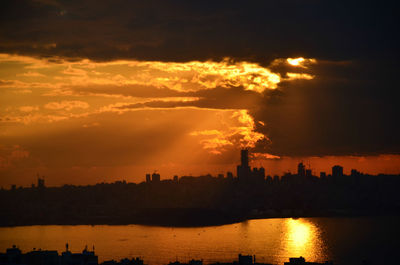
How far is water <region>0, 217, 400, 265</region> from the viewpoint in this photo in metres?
55.3

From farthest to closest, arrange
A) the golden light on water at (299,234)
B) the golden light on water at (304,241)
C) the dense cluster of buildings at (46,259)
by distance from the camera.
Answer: the golden light on water at (299,234)
the golden light on water at (304,241)
the dense cluster of buildings at (46,259)

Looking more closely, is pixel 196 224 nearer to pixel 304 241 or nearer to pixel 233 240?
pixel 233 240

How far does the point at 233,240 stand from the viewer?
230ft

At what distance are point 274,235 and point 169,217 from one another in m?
36.8

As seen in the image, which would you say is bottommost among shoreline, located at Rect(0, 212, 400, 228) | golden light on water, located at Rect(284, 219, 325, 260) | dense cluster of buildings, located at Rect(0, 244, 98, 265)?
golden light on water, located at Rect(284, 219, 325, 260)

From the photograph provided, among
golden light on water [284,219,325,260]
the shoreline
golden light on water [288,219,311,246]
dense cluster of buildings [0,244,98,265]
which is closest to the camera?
dense cluster of buildings [0,244,98,265]

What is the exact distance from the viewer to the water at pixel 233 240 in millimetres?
55312

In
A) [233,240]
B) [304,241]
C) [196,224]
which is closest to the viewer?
[304,241]

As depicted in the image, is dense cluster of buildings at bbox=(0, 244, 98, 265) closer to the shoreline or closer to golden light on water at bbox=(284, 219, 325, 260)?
golden light on water at bbox=(284, 219, 325, 260)

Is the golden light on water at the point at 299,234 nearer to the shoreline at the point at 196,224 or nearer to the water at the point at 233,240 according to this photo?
the water at the point at 233,240

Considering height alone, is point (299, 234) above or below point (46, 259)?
below

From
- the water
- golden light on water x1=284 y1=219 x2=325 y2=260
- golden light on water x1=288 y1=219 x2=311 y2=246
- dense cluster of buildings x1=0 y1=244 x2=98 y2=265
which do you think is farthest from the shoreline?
dense cluster of buildings x1=0 y1=244 x2=98 y2=265

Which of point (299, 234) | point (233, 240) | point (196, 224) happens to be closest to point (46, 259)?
point (233, 240)

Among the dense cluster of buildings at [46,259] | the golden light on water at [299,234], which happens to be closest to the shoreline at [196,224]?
the golden light on water at [299,234]
